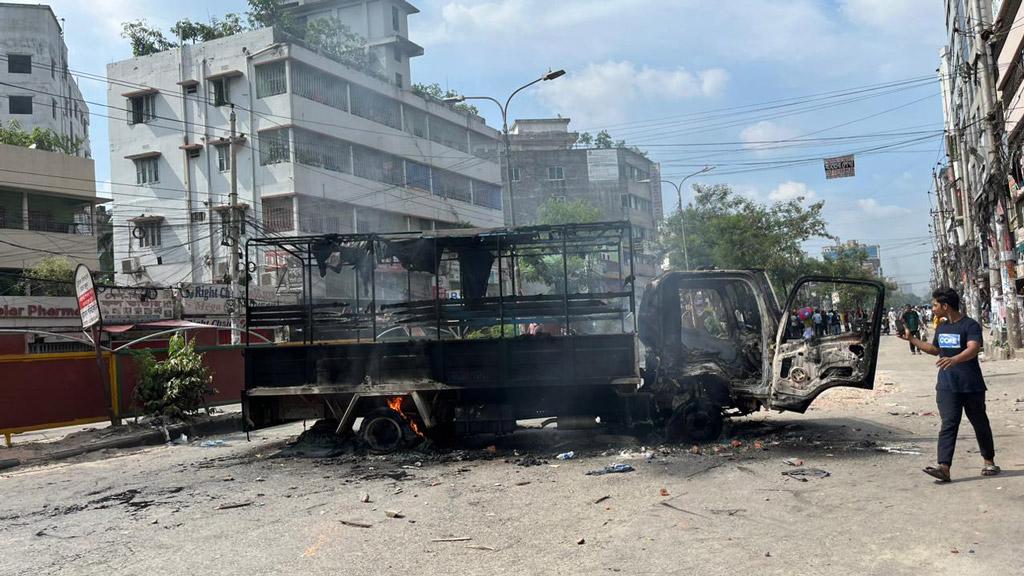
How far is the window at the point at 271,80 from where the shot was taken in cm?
3175

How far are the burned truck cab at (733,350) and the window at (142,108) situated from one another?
33.4 meters

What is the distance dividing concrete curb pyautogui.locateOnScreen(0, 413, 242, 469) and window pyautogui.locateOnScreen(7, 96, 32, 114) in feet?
138

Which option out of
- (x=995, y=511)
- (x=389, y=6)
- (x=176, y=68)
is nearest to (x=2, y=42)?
(x=176, y=68)

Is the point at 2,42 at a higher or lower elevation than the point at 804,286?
higher

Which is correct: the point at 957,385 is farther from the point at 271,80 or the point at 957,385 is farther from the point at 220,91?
the point at 220,91

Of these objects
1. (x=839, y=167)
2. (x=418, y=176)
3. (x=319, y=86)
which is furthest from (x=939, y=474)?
(x=418, y=176)

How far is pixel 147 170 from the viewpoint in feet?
117

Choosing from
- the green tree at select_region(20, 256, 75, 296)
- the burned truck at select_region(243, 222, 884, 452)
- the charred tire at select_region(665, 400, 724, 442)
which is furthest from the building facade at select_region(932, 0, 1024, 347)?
the green tree at select_region(20, 256, 75, 296)

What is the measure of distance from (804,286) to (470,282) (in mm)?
4077

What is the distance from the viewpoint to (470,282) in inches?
380

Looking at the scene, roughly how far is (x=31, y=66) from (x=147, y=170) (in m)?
17.5

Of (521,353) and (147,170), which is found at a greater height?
(147,170)

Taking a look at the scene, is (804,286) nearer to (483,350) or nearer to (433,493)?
(483,350)

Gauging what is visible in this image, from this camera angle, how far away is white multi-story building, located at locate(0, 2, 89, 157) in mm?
43500
